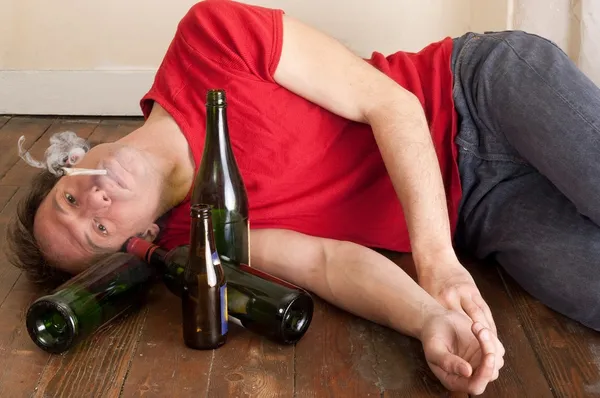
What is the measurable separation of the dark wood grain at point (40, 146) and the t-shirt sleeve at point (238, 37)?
0.88m

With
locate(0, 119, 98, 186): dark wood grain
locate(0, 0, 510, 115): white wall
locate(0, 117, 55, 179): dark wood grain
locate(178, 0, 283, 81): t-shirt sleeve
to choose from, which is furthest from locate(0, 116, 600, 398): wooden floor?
locate(0, 0, 510, 115): white wall

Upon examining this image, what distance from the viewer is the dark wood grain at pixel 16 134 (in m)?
2.38

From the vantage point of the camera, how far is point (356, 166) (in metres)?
1.61

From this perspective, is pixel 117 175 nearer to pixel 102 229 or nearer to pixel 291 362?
pixel 102 229

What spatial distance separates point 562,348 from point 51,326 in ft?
2.85

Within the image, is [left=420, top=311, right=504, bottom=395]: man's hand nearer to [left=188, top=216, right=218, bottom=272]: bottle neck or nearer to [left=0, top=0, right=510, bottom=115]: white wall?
[left=188, top=216, right=218, bottom=272]: bottle neck

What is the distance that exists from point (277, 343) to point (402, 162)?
0.40 metres

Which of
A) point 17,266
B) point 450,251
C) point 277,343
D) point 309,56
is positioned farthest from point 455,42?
point 17,266

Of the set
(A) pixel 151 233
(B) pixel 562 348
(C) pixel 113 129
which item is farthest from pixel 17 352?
(C) pixel 113 129

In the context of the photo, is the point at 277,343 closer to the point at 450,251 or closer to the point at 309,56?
the point at 450,251

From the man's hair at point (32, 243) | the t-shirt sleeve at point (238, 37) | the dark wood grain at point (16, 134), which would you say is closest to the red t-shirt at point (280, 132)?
the t-shirt sleeve at point (238, 37)

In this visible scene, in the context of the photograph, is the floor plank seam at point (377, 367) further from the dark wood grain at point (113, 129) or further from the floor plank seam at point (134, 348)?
the dark wood grain at point (113, 129)

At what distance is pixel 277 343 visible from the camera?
1.37 meters

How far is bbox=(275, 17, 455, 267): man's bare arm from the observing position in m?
1.46
